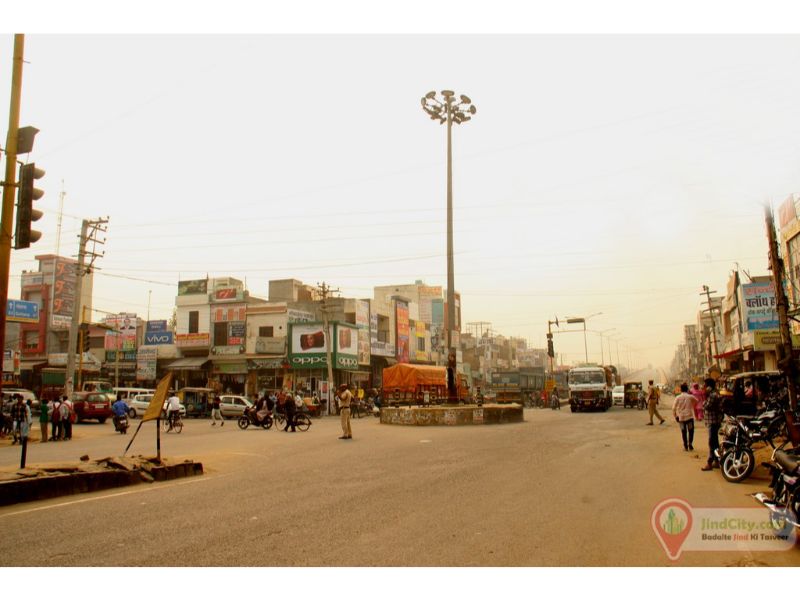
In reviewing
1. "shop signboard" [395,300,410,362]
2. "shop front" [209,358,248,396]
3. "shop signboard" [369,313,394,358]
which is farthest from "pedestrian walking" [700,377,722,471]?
"shop signboard" [395,300,410,362]

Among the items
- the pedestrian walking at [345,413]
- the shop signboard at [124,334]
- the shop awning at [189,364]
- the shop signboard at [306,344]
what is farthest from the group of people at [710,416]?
the shop signboard at [124,334]

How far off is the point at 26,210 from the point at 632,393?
43349 mm

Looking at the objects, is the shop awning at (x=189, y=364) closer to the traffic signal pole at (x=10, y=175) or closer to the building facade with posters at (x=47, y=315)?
the building facade with posters at (x=47, y=315)

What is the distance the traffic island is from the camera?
9.11 meters

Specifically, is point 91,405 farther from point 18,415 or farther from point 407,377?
point 407,377

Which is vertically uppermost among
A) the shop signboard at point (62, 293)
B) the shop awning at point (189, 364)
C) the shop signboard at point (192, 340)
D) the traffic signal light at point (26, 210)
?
the shop signboard at point (62, 293)

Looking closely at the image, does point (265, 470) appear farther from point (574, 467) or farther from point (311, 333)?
point (311, 333)

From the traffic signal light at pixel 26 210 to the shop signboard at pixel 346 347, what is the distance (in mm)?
37971

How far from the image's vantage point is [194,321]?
50.7 metres

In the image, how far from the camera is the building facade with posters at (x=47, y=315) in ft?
174

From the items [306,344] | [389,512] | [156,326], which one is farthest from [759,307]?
[156,326]

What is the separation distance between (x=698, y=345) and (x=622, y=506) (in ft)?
359

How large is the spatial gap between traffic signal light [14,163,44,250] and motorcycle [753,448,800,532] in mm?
10398

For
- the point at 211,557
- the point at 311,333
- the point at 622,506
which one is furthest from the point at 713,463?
the point at 311,333
